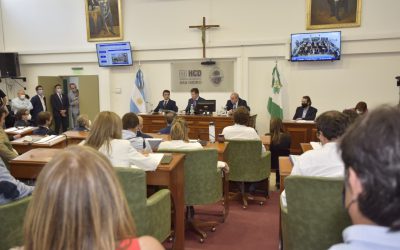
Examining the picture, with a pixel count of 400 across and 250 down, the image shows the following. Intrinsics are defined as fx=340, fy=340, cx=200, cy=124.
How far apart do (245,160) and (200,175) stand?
1.10 metres

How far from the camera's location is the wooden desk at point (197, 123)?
25.2 feet

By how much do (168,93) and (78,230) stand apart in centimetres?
786

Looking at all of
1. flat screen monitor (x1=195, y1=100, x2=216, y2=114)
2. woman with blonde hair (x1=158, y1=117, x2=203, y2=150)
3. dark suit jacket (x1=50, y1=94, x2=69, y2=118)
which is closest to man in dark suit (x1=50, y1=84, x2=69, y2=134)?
dark suit jacket (x1=50, y1=94, x2=69, y2=118)

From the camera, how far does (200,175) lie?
3477 mm

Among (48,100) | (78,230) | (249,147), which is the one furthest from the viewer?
(48,100)

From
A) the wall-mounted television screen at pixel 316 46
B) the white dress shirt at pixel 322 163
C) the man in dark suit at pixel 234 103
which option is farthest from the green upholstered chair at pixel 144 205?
the wall-mounted television screen at pixel 316 46

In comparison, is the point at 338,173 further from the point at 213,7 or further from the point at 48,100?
A: the point at 48,100

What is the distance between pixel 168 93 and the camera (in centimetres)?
875

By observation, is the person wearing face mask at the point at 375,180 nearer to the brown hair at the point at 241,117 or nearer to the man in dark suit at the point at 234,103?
the brown hair at the point at 241,117

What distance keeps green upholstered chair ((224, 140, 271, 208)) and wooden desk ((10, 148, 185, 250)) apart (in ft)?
4.02

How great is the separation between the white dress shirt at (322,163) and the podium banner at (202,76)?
664cm

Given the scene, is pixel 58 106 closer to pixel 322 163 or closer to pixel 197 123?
pixel 197 123

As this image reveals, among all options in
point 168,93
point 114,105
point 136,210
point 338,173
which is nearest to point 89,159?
point 136,210

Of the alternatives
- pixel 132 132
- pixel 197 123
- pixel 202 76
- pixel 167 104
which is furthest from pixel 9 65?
pixel 132 132
